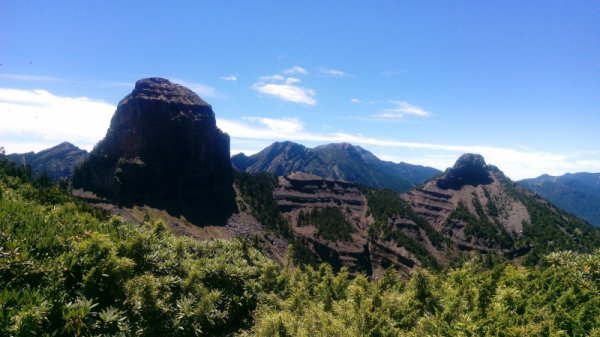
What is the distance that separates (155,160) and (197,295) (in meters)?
175

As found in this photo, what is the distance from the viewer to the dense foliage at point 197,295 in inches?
627

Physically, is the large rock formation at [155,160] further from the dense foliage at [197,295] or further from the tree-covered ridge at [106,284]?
the tree-covered ridge at [106,284]

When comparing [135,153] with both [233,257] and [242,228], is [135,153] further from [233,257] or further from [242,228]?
[233,257]

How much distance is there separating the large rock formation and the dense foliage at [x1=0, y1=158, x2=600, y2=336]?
152055 millimetres

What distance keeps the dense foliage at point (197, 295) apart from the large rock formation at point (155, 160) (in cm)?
15205

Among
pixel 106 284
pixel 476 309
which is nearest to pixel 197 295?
pixel 106 284

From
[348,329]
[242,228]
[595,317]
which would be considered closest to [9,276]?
[348,329]

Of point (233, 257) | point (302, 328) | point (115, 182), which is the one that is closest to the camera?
point (302, 328)

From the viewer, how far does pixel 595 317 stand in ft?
55.1

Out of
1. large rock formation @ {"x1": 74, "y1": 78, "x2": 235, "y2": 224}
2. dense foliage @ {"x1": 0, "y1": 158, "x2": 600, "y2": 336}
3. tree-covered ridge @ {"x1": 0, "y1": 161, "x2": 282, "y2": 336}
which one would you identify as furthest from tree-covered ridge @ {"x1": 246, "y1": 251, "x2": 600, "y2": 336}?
large rock formation @ {"x1": 74, "y1": 78, "x2": 235, "y2": 224}

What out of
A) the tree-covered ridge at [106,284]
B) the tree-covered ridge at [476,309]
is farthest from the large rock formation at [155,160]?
the tree-covered ridge at [476,309]

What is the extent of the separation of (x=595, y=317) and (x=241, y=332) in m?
19.3

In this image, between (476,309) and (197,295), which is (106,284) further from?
(476,309)

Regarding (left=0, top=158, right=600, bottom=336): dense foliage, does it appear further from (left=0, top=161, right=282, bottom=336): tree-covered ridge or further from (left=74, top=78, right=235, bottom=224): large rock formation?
(left=74, top=78, right=235, bottom=224): large rock formation
